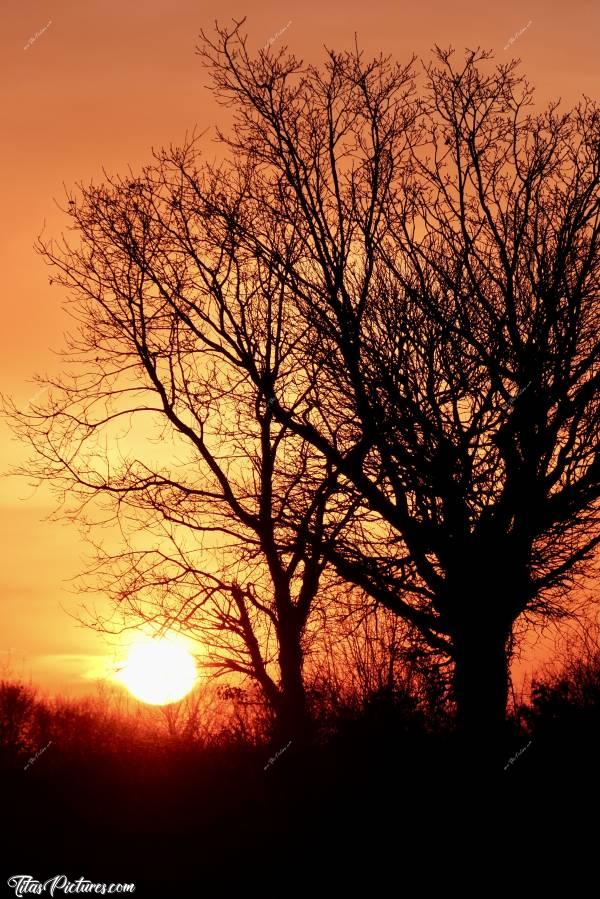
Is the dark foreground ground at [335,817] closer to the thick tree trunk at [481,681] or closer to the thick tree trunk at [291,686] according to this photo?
the thick tree trunk at [481,681]

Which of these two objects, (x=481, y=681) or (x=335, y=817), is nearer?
(x=335, y=817)

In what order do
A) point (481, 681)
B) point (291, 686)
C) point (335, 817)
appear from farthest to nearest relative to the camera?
point (291, 686), point (481, 681), point (335, 817)

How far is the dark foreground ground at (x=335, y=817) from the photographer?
955cm

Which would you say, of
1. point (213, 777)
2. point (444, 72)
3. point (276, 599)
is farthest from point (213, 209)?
point (213, 777)

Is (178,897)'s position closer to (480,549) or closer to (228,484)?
(480,549)

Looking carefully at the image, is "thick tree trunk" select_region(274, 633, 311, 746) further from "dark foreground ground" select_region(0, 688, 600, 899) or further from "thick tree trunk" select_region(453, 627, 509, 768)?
"dark foreground ground" select_region(0, 688, 600, 899)

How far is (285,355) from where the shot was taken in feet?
55.5

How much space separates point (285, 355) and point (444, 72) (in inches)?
203

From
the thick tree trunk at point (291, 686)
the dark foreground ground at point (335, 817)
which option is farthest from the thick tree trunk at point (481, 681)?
the thick tree trunk at point (291, 686)

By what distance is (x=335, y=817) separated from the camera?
→ 34.7 ft

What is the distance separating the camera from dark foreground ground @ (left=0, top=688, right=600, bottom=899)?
955 cm

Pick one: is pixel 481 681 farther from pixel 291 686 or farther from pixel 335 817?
pixel 291 686

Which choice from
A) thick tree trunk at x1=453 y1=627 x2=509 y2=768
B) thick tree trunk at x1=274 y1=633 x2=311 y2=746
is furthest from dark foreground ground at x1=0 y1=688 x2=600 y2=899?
thick tree trunk at x1=274 y1=633 x2=311 y2=746

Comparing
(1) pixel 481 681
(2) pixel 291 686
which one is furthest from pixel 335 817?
(2) pixel 291 686
